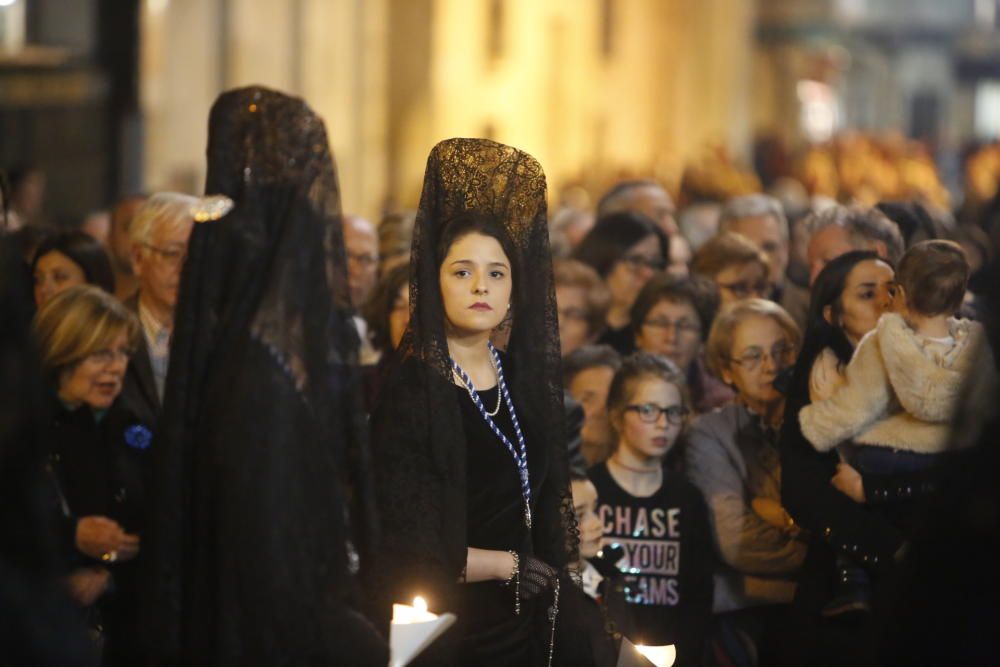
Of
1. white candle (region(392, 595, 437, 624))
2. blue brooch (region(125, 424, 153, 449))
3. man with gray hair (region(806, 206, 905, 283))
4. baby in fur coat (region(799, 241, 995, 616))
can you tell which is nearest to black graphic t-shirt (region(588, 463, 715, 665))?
baby in fur coat (region(799, 241, 995, 616))

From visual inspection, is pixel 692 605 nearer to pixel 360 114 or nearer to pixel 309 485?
pixel 309 485

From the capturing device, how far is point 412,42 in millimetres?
22016

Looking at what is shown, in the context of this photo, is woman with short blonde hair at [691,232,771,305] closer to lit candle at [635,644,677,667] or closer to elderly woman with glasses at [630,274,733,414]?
elderly woman with glasses at [630,274,733,414]

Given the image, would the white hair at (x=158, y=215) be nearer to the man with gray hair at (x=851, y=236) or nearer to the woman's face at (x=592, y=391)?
the woman's face at (x=592, y=391)

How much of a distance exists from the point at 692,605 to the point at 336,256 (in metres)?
2.23

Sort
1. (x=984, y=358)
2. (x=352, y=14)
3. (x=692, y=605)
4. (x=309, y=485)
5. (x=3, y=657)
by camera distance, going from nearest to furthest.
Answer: (x=3, y=657) → (x=984, y=358) → (x=309, y=485) → (x=692, y=605) → (x=352, y=14)

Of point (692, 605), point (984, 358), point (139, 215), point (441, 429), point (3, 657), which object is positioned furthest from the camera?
point (139, 215)

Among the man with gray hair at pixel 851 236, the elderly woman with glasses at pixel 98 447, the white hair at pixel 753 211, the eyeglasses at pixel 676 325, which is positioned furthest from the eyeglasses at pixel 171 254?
the white hair at pixel 753 211

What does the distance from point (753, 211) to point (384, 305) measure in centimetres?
323

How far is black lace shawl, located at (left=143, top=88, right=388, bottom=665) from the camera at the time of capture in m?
4.77

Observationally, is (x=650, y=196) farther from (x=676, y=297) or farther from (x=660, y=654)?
(x=660, y=654)

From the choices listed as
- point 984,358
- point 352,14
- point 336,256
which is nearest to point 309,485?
point 336,256

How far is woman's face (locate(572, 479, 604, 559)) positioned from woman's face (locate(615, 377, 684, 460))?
0.51 metres

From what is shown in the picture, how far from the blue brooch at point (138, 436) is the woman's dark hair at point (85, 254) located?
4.89 ft
